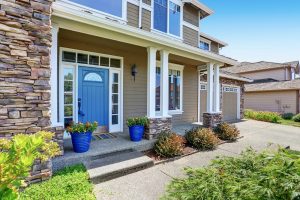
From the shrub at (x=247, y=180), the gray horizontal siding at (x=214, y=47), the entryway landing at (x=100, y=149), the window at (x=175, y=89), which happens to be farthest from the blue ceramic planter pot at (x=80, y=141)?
the gray horizontal siding at (x=214, y=47)

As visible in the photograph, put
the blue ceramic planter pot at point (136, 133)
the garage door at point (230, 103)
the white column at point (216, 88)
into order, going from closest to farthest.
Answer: the blue ceramic planter pot at point (136, 133)
the white column at point (216, 88)
the garage door at point (230, 103)

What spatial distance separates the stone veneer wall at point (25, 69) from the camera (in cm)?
310

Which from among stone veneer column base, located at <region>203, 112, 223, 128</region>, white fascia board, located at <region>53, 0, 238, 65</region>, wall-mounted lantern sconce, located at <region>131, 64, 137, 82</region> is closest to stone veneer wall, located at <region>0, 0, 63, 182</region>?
white fascia board, located at <region>53, 0, 238, 65</region>

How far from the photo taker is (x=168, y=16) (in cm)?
830

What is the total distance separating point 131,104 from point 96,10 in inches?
142

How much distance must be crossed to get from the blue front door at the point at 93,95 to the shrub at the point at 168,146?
224 centimetres

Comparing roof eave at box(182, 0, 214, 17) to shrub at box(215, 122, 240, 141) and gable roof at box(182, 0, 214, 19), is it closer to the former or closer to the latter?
gable roof at box(182, 0, 214, 19)

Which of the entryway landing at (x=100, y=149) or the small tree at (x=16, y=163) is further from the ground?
the small tree at (x=16, y=163)

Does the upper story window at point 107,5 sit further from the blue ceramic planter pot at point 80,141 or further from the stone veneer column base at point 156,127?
the blue ceramic planter pot at point 80,141

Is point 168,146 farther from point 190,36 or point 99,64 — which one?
point 190,36

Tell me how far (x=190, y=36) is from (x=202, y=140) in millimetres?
5883

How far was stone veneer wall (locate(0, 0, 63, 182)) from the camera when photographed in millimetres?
3100

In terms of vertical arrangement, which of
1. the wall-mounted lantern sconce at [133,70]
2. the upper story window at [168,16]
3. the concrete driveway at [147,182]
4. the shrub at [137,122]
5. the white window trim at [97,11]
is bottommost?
the concrete driveway at [147,182]

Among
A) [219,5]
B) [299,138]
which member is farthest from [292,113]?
[219,5]
